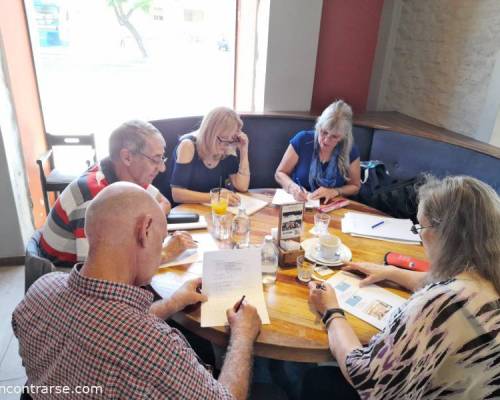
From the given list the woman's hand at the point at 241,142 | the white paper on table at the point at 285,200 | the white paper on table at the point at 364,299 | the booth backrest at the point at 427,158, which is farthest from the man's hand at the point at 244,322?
the booth backrest at the point at 427,158

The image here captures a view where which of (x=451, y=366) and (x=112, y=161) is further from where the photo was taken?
(x=112, y=161)

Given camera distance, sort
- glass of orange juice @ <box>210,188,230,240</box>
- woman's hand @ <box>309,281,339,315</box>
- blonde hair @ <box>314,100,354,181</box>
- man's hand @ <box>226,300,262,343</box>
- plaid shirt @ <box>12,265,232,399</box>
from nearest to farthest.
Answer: plaid shirt @ <box>12,265,232,399</box> < man's hand @ <box>226,300,262,343</box> < woman's hand @ <box>309,281,339,315</box> < glass of orange juice @ <box>210,188,230,240</box> < blonde hair @ <box>314,100,354,181</box>

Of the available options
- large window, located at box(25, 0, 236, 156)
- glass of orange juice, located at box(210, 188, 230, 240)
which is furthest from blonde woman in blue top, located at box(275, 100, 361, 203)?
large window, located at box(25, 0, 236, 156)

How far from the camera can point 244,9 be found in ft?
11.1

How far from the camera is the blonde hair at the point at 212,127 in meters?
2.08

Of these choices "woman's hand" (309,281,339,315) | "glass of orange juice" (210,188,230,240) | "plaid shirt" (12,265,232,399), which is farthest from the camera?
"glass of orange juice" (210,188,230,240)

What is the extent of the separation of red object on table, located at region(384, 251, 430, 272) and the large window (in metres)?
2.64

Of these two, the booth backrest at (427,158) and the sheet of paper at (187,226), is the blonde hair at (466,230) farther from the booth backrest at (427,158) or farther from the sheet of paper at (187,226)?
the booth backrest at (427,158)

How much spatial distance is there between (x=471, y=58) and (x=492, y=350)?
281 centimetres

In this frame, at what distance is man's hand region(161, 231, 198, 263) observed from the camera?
139cm

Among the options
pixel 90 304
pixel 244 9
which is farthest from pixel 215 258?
pixel 244 9

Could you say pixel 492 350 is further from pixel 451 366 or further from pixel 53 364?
pixel 53 364

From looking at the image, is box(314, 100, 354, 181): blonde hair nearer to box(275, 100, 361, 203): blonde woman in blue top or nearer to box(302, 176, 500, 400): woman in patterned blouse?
box(275, 100, 361, 203): blonde woman in blue top

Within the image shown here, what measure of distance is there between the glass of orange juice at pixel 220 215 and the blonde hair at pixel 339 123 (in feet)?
2.80
